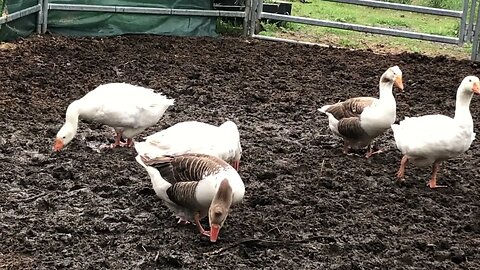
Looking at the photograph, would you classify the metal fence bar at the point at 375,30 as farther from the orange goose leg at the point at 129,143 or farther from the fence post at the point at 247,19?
the orange goose leg at the point at 129,143

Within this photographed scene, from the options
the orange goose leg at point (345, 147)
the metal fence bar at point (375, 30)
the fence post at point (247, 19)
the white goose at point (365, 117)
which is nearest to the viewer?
the white goose at point (365, 117)

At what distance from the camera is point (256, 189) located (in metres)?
6.09

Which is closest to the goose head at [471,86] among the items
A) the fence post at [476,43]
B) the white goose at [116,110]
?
the white goose at [116,110]

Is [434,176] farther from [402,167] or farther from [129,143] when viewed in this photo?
[129,143]

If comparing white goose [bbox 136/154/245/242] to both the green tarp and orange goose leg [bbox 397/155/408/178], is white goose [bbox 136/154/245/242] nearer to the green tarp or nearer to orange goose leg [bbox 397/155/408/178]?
orange goose leg [bbox 397/155/408/178]

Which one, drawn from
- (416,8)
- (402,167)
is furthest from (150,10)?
(402,167)

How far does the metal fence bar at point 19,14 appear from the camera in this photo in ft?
32.8

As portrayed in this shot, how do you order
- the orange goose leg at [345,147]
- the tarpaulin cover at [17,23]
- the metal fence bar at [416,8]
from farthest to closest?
1. the metal fence bar at [416,8]
2. the tarpaulin cover at [17,23]
3. the orange goose leg at [345,147]

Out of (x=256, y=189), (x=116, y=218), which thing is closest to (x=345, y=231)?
(x=256, y=189)

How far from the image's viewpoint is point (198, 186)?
195 inches

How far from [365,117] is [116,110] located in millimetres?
2141

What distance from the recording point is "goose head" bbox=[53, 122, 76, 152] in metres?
6.46

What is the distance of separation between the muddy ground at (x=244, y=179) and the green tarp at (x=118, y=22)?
55cm

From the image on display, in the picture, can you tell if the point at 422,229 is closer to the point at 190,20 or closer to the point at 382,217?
the point at 382,217
